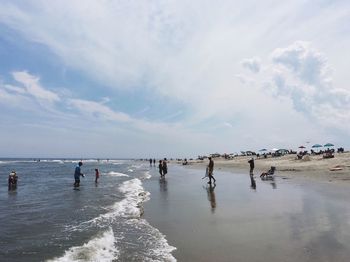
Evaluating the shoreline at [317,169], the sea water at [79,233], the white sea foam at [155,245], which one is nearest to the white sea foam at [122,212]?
the sea water at [79,233]

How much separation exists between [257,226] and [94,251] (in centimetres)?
531

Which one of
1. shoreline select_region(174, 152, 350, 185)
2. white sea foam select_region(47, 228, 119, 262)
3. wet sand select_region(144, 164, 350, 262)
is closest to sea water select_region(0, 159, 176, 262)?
white sea foam select_region(47, 228, 119, 262)

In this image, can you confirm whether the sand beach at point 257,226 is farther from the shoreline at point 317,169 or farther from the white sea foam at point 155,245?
the shoreline at point 317,169

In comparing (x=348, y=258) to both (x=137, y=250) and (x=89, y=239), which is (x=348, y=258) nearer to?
(x=137, y=250)

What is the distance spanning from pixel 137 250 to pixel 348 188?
1554 centimetres

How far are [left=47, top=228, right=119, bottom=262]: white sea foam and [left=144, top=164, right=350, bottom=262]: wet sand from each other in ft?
5.47

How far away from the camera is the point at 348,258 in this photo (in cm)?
802

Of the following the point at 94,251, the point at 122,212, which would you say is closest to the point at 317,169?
the point at 122,212

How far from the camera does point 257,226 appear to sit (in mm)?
11617

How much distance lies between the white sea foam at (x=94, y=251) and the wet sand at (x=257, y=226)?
167 centimetres

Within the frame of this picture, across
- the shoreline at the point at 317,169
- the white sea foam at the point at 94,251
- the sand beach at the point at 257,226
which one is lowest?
the white sea foam at the point at 94,251

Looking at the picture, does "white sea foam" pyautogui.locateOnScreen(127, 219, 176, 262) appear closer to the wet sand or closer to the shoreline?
the wet sand

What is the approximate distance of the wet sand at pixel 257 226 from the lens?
868 cm

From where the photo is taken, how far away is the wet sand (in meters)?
8.68
